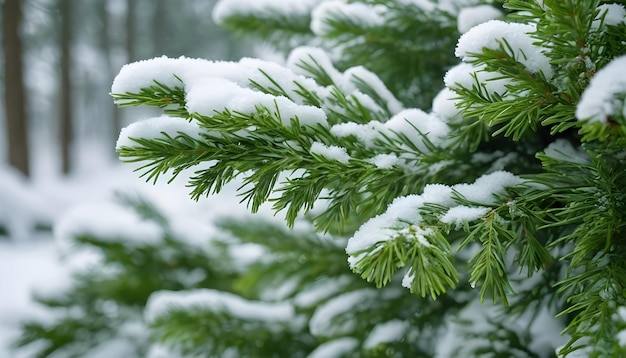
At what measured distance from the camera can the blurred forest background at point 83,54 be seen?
8789 millimetres

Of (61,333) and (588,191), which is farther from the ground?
(588,191)

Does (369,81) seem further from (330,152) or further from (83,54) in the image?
(83,54)

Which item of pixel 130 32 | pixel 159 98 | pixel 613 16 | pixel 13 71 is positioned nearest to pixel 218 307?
pixel 159 98

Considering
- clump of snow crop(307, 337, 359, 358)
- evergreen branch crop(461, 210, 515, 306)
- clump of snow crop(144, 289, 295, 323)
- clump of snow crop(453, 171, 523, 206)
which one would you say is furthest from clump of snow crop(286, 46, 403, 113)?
clump of snow crop(144, 289, 295, 323)

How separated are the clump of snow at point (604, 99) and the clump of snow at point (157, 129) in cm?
41

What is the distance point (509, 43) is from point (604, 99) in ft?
0.55

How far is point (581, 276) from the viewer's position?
582 millimetres

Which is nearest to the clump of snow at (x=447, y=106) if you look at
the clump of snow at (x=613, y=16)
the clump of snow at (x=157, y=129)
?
the clump of snow at (x=613, y=16)

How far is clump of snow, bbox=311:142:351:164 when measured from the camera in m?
0.65

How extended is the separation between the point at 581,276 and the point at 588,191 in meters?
0.10

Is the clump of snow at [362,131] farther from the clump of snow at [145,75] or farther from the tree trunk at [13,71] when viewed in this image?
the tree trunk at [13,71]

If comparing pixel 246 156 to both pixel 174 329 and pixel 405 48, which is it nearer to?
pixel 405 48

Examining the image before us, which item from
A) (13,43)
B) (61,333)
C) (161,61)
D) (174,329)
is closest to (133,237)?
(61,333)

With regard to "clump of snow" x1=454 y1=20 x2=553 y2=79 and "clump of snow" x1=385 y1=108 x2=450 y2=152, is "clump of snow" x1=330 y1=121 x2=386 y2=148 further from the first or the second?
"clump of snow" x1=454 y1=20 x2=553 y2=79
